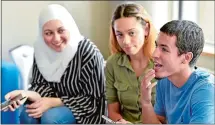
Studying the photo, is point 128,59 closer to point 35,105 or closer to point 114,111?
point 114,111

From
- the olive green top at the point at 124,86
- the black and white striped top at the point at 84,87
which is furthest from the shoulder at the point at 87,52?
the olive green top at the point at 124,86

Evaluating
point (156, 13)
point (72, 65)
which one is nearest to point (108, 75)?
point (72, 65)

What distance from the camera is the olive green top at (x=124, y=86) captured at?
165 centimetres

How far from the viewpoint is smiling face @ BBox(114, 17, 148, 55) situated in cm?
158

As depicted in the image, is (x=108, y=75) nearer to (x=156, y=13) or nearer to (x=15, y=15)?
(x=156, y=13)

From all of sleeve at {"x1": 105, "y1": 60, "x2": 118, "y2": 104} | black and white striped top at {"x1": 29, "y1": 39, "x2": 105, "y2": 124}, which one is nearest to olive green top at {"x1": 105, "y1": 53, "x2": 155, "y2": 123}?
sleeve at {"x1": 105, "y1": 60, "x2": 118, "y2": 104}

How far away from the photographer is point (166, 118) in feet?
4.69

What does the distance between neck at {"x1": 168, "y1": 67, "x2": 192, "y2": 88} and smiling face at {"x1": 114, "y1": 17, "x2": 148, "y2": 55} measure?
0.31 metres

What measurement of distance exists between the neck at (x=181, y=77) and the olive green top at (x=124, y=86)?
0.28 meters

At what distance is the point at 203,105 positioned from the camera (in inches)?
48.2

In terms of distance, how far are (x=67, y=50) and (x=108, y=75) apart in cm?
25

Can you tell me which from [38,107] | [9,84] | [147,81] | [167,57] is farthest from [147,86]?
[9,84]

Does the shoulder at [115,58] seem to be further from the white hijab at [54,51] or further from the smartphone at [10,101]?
the smartphone at [10,101]

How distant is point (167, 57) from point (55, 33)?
2.19 feet
